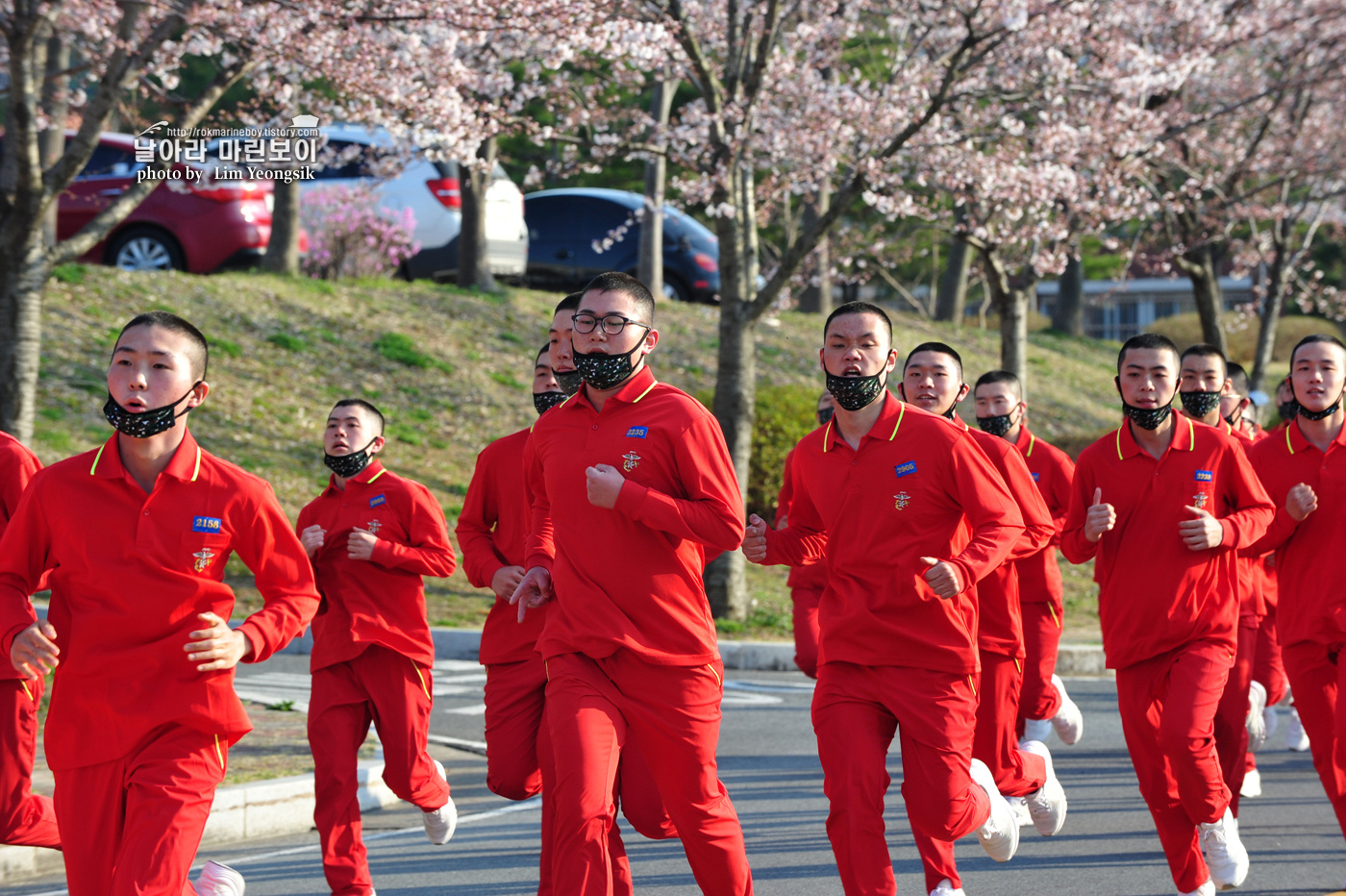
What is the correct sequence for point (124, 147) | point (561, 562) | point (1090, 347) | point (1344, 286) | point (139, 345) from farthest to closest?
point (1344, 286), point (1090, 347), point (124, 147), point (561, 562), point (139, 345)

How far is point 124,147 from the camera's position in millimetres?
19062

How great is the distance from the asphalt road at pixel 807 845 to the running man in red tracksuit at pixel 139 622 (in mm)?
2116

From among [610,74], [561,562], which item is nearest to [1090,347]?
→ [610,74]

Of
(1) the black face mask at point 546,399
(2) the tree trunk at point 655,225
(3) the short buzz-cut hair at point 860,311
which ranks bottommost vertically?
(1) the black face mask at point 546,399

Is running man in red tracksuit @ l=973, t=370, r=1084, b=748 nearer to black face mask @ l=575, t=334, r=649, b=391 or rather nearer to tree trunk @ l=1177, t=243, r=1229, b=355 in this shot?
black face mask @ l=575, t=334, r=649, b=391

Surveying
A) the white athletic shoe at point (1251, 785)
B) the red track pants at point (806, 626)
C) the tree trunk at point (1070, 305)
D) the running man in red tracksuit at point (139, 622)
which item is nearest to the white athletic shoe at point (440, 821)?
the running man in red tracksuit at point (139, 622)

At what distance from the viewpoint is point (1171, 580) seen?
640cm

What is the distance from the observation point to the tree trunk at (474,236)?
22.2m

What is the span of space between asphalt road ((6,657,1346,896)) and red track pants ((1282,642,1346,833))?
54 cm

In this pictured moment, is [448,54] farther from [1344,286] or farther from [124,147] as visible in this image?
[1344,286]

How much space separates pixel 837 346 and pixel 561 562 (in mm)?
1300

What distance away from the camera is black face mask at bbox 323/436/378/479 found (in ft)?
22.7

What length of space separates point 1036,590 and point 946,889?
3.10m

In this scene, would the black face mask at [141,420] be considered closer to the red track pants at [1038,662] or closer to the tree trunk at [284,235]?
the red track pants at [1038,662]
